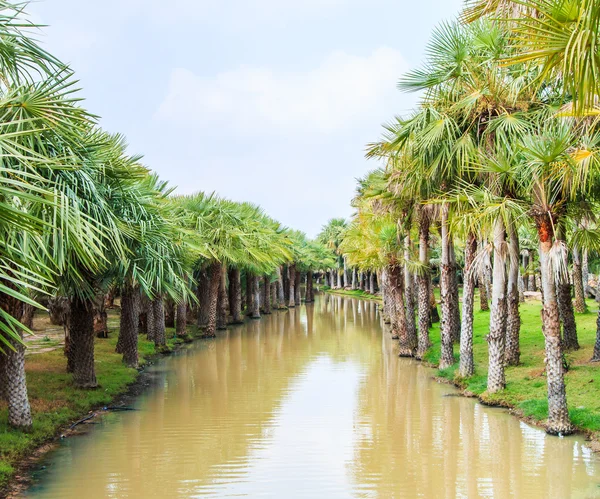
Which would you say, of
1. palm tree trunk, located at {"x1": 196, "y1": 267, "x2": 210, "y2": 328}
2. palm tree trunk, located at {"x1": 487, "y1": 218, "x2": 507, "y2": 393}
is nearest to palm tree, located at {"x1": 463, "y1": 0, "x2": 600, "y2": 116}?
palm tree trunk, located at {"x1": 487, "y1": 218, "x2": 507, "y2": 393}

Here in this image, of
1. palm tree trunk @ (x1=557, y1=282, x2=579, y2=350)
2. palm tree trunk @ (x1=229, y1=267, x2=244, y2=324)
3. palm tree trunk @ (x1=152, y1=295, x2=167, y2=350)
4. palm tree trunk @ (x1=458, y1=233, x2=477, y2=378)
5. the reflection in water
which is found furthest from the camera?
palm tree trunk @ (x1=229, y1=267, x2=244, y2=324)

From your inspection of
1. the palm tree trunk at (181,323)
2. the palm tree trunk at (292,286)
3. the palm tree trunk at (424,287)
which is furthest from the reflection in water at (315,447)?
the palm tree trunk at (292,286)

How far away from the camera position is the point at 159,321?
90.5 feet

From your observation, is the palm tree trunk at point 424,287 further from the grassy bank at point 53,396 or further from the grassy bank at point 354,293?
the grassy bank at point 354,293

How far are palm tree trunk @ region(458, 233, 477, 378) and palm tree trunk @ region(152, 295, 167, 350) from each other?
46.7 feet

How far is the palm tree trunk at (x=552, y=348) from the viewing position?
12.3 metres

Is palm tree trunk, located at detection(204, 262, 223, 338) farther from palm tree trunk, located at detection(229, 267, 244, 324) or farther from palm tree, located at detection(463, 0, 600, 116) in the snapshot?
palm tree, located at detection(463, 0, 600, 116)

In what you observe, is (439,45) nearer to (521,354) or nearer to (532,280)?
(521,354)

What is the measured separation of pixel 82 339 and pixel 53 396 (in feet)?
5.81

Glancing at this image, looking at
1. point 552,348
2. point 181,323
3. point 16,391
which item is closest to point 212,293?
point 181,323

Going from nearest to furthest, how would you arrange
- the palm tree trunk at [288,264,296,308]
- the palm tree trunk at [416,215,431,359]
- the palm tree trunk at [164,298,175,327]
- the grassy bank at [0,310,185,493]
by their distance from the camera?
1. the grassy bank at [0,310,185,493]
2. the palm tree trunk at [416,215,431,359]
3. the palm tree trunk at [164,298,175,327]
4. the palm tree trunk at [288,264,296,308]

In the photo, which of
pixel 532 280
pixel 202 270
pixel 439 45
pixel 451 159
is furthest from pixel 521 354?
pixel 532 280

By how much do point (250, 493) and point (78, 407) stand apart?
7.02m

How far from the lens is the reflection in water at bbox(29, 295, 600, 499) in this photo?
10.4m
